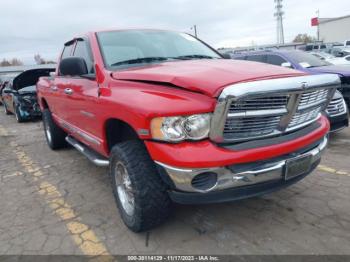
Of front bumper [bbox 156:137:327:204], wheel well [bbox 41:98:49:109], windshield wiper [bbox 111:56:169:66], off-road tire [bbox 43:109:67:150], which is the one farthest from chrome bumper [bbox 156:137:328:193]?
wheel well [bbox 41:98:49:109]

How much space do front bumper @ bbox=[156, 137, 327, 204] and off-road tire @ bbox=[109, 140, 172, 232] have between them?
15cm

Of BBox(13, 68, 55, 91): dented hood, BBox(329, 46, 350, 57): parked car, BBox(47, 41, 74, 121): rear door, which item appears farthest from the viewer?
BBox(329, 46, 350, 57): parked car

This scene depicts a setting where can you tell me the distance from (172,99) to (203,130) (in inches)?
13.1

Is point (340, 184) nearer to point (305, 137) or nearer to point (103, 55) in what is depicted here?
point (305, 137)

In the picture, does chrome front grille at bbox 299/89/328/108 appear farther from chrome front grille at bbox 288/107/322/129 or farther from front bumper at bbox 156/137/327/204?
front bumper at bbox 156/137/327/204

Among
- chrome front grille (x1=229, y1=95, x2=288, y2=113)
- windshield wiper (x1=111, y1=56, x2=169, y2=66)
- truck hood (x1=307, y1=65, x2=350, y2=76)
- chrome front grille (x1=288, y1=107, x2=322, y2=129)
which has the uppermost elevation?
windshield wiper (x1=111, y1=56, x2=169, y2=66)

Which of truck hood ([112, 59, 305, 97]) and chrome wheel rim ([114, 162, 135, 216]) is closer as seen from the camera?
truck hood ([112, 59, 305, 97])

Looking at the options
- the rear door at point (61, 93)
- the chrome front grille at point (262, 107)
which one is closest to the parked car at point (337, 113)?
the chrome front grille at point (262, 107)

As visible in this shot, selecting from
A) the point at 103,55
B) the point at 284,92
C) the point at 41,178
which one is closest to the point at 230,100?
the point at 284,92

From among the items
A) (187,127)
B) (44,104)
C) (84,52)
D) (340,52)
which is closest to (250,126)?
(187,127)

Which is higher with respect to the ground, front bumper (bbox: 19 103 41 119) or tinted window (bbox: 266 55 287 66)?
tinted window (bbox: 266 55 287 66)

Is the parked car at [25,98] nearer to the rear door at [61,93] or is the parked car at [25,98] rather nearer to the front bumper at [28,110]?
the front bumper at [28,110]

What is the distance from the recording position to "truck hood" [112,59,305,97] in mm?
2541

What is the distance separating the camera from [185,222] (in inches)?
129
